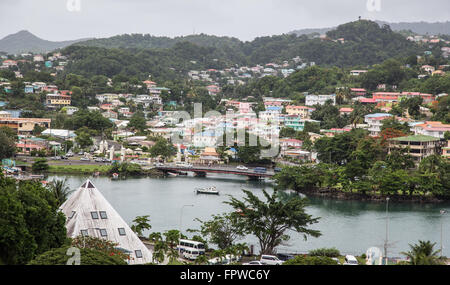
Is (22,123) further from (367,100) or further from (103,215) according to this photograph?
(103,215)

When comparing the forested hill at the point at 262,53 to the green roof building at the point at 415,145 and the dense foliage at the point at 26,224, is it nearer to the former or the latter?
the green roof building at the point at 415,145

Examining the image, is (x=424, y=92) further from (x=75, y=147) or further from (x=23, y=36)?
(x=23, y=36)

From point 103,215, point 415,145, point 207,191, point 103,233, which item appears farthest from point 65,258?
point 415,145

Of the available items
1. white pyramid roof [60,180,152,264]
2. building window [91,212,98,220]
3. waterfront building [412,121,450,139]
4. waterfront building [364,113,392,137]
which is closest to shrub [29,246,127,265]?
white pyramid roof [60,180,152,264]

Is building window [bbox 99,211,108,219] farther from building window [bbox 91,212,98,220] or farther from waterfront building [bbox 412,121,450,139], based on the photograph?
waterfront building [bbox 412,121,450,139]

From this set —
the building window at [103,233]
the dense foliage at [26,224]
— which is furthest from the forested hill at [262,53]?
the dense foliage at [26,224]
